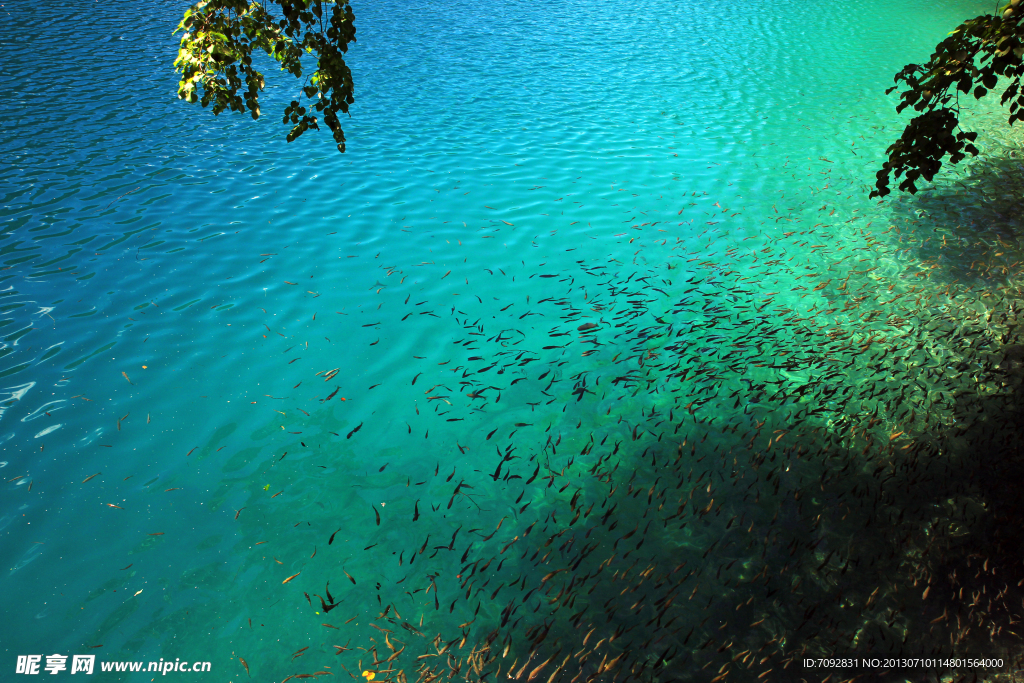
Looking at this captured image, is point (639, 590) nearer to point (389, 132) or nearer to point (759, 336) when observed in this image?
point (759, 336)

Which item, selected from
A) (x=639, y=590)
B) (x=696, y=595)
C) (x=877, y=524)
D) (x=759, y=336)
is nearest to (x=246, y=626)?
(x=639, y=590)

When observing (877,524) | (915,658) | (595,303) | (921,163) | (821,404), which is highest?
(921,163)

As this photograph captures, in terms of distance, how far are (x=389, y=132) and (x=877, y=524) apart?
14.8 m

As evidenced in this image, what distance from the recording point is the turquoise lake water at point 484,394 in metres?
5.27

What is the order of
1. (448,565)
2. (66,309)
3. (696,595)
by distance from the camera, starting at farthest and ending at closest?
(66,309) → (448,565) → (696,595)

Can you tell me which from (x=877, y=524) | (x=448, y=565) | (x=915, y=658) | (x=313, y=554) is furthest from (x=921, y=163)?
(x=313, y=554)

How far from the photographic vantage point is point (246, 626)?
518cm

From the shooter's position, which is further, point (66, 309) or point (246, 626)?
point (66, 309)

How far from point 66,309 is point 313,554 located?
19.8ft

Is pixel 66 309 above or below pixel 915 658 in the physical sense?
above

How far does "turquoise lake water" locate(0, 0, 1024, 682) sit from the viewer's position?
5266 mm

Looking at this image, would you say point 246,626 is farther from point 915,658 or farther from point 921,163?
point 921,163

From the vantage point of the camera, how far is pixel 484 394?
8.04m

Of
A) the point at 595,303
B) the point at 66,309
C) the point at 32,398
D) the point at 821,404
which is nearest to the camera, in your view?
the point at 32,398
